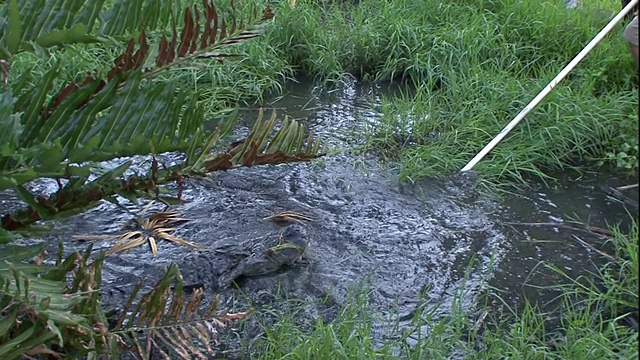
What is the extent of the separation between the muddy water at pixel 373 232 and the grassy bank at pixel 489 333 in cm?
11

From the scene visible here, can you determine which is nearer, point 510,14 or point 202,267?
point 202,267

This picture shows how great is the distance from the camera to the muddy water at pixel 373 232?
114 inches

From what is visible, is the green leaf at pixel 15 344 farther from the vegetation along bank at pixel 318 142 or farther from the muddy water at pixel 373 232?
the muddy water at pixel 373 232

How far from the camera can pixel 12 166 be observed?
5.99 ft

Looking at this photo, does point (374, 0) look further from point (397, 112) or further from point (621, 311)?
point (621, 311)

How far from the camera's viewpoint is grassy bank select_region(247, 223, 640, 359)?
96.0 inches

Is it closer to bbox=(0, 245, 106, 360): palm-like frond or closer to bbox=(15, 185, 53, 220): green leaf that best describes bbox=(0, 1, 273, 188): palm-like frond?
bbox=(15, 185, 53, 220): green leaf

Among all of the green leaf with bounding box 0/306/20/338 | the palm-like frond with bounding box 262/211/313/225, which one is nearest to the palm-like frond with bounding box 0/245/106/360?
the green leaf with bounding box 0/306/20/338

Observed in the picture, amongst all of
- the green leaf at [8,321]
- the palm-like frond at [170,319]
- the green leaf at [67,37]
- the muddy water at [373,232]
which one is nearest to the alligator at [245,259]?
the muddy water at [373,232]

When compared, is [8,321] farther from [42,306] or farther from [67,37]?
[67,37]

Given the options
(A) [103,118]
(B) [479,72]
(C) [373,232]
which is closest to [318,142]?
(A) [103,118]

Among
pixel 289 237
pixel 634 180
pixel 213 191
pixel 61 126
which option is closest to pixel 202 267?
pixel 289 237

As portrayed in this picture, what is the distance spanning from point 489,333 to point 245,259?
2.96ft

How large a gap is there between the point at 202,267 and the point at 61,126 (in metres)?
1.12
